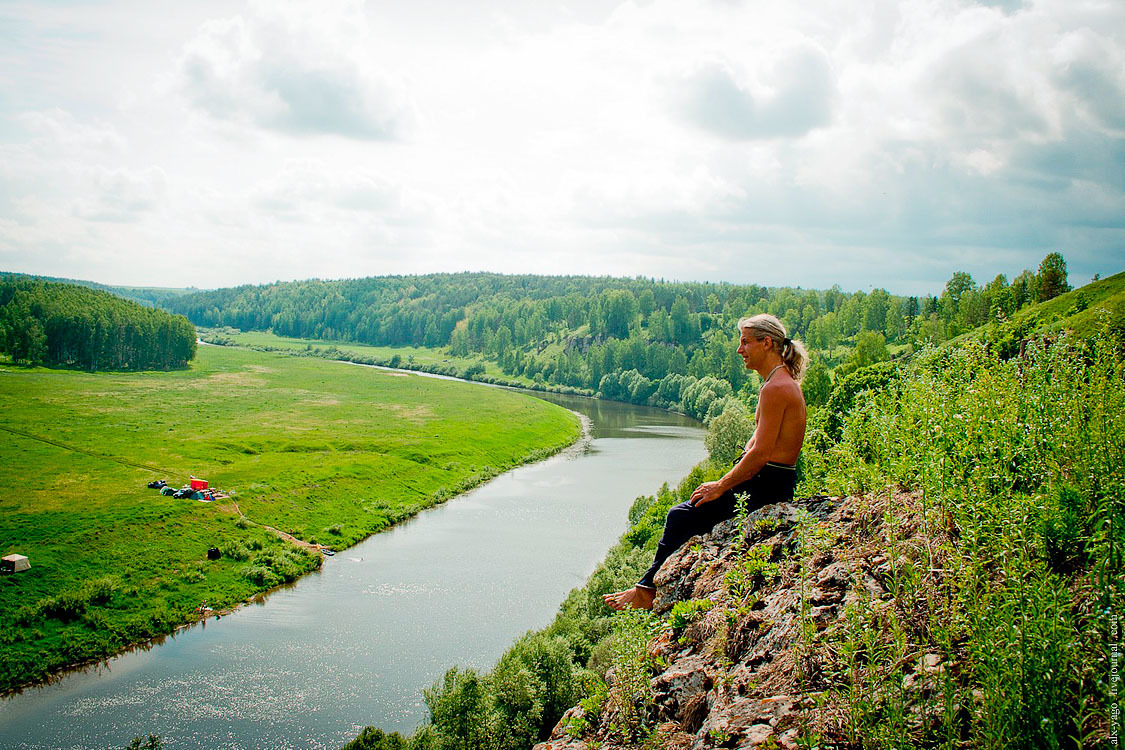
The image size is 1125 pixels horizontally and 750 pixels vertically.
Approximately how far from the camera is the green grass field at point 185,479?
32.4m

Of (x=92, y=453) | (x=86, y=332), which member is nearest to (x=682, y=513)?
(x=92, y=453)

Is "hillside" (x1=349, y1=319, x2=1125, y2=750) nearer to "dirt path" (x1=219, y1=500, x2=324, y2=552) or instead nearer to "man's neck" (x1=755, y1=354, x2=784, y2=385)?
"man's neck" (x1=755, y1=354, x2=784, y2=385)

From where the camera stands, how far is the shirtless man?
6.33 metres

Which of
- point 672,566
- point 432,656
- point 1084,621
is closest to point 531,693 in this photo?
point 432,656

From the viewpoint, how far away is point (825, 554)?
5668 millimetres

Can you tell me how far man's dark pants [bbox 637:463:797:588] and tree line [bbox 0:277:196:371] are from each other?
440 ft

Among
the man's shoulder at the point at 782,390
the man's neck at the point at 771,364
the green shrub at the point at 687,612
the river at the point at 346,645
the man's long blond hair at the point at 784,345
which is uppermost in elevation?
the man's long blond hair at the point at 784,345

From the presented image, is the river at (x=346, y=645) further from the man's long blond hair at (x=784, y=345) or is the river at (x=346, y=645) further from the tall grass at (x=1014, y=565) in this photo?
the tall grass at (x=1014, y=565)

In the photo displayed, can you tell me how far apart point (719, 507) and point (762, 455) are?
0.84 meters

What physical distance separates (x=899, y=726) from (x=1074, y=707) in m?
0.90

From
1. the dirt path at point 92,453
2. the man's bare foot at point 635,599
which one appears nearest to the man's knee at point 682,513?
the man's bare foot at point 635,599

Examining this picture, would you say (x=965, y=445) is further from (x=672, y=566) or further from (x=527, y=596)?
(x=527, y=596)

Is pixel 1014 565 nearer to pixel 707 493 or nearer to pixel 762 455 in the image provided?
pixel 762 455

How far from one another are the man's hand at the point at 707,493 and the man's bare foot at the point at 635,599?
1044 mm
